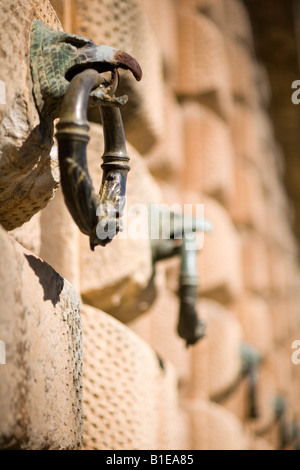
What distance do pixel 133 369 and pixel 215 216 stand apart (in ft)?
1.59

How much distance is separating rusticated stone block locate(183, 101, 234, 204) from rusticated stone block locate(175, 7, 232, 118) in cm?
3

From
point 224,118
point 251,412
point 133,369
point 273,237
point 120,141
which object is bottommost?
point 251,412

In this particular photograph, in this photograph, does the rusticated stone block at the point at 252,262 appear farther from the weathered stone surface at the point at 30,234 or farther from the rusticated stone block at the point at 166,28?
the weathered stone surface at the point at 30,234

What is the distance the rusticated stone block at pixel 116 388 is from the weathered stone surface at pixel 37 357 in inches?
4.0

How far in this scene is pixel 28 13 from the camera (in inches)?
13.3

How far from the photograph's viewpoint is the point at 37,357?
32 cm

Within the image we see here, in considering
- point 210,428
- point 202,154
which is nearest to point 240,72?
point 202,154

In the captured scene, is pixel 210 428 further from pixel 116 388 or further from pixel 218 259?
pixel 116 388

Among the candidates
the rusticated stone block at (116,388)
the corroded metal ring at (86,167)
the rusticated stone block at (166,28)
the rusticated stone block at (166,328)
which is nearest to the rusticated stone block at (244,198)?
the rusticated stone block at (166,28)

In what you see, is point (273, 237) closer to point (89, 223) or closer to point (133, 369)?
point (133, 369)

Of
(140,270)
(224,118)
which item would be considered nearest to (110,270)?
(140,270)

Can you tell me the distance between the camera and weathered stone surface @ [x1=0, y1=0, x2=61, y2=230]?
0.31 metres

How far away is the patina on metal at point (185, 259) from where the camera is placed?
590 mm

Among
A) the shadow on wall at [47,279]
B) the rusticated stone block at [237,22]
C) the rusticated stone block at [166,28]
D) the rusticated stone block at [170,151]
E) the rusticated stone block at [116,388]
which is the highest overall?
the rusticated stone block at [237,22]
